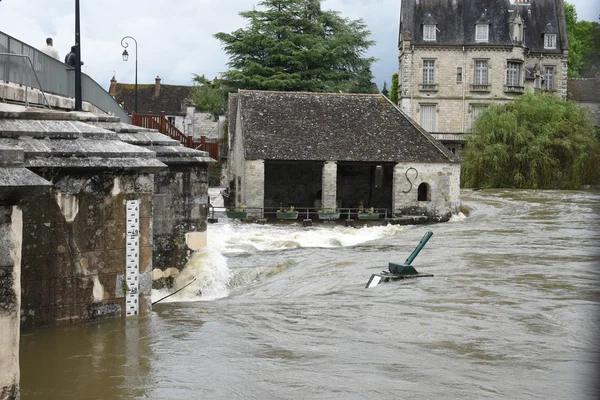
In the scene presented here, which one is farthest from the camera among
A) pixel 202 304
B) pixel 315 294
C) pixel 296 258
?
pixel 296 258

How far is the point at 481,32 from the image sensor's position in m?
50.7

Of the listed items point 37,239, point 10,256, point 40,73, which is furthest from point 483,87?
point 10,256

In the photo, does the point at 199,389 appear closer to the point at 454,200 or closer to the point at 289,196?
the point at 454,200

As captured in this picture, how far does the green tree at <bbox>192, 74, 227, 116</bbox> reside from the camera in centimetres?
5419

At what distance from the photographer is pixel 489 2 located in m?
51.3

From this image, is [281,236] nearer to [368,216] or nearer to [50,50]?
[368,216]

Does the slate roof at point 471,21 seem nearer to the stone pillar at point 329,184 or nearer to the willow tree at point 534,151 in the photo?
the willow tree at point 534,151

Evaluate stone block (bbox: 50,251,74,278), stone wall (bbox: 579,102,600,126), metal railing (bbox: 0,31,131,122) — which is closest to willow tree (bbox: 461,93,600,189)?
stone wall (bbox: 579,102,600,126)

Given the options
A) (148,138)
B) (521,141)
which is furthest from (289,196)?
(148,138)

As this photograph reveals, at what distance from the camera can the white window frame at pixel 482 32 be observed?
166 ft

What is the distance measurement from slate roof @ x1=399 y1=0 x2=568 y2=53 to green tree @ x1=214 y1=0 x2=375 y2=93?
4.85 m

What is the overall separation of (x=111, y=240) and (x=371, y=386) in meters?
3.92

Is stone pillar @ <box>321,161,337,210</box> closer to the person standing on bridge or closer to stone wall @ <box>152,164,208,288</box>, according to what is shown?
the person standing on bridge

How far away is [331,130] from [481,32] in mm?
22583
